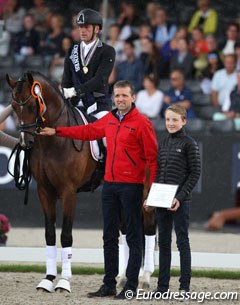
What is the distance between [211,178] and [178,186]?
555cm

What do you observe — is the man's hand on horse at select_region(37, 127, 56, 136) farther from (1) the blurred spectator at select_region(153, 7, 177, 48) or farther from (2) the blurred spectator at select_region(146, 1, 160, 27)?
(2) the blurred spectator at select_region(146, 1, 160, 27)

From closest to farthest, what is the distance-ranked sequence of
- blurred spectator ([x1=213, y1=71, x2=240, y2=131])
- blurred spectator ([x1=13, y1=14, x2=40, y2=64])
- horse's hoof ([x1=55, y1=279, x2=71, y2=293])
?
horse's hoof ([x1=55, y1=279, x2=71, y2=293]), blurred spectator ([x1=213, y1=71, x2=240, y2=131]), blurred spectator ([x1=13, y1=14, x2=40, y2=64])

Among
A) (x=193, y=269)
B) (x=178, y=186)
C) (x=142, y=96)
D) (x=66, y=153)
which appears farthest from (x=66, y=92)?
(x=142, y=96)

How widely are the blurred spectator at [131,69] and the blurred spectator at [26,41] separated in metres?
2.16

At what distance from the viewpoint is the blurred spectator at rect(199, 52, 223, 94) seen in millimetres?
15578

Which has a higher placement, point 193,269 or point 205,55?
point 205,55

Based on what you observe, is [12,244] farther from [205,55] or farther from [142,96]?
[205,55]

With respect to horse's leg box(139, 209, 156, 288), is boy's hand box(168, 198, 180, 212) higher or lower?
higher

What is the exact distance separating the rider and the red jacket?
3.63ft

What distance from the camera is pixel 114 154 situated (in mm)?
7969

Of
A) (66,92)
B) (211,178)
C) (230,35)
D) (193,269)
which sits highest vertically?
(230,35)

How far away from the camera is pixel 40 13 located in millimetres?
17469

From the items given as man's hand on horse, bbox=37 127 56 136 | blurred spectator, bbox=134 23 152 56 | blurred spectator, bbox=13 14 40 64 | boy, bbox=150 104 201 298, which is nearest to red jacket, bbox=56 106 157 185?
boy, bbox=150 104 201 298

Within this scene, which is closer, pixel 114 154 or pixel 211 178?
pixel 114 154
